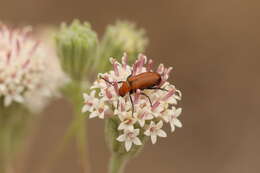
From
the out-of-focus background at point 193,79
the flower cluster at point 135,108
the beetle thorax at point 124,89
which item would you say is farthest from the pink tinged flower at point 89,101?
the out-of-focus background at point 193,79

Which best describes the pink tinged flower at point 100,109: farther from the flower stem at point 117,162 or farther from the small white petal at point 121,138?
the flower stem at point 117,162

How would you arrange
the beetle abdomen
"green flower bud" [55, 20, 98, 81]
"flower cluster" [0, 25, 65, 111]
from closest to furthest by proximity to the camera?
the beetle abdomen < "green flower bud" [55, 20, 98, 81] < "flower cluster" [0, 25, 65, 111]

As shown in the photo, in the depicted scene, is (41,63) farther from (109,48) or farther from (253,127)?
(253,127)

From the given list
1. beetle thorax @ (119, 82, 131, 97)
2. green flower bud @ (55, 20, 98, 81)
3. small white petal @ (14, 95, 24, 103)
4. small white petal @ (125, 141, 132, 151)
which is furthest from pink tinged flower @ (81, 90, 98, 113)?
small white petal @ (14, 95, 24, 103)

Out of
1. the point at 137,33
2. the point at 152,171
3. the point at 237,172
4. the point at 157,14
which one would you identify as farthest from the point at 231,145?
the point at 137,33

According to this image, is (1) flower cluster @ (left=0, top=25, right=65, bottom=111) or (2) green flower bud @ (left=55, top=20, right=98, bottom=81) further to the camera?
(1) flower cluster @ (left=0, top=25, right=65, bottom=111)

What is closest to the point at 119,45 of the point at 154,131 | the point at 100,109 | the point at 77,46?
the point at 77,46

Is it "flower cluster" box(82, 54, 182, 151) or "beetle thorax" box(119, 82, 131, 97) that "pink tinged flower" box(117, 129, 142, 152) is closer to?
"flower cluster" box(82, 54, 182, 151)
